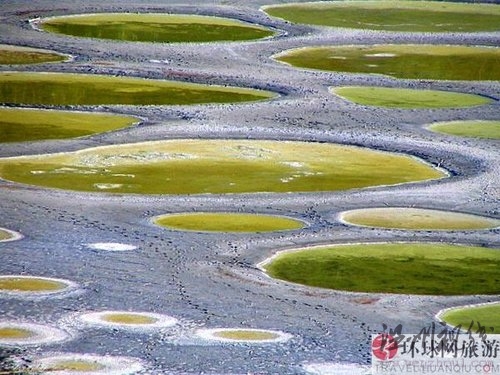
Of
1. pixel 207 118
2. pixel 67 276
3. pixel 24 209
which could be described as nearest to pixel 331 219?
pixel 24 209

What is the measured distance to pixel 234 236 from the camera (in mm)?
15742

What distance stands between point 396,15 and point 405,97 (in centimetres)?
1311

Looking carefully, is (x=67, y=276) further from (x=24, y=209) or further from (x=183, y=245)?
(x=24, y=209)

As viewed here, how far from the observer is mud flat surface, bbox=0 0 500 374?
37.7ft

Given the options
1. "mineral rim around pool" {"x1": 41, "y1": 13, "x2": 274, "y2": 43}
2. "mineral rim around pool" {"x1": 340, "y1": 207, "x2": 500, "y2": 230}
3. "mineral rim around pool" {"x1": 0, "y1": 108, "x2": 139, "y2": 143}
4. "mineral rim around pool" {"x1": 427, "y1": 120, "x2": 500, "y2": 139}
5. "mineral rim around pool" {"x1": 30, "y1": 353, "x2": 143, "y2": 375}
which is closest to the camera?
"mineral rim around pool" {"x1": 30, "y1": 353, "x2": 143, "y2": 375}

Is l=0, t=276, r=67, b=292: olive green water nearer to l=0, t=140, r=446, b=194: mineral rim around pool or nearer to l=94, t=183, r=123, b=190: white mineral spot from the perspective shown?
l=0, t=140, r=446, b=194: mineral rim around pool

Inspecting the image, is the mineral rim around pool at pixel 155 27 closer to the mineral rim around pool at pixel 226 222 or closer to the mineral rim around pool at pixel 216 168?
the mineral rim around pool at pixel 216 168

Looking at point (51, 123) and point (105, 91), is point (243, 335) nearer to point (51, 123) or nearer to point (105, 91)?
point (51, 123)

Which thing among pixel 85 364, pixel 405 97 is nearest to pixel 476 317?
pixel 85 364

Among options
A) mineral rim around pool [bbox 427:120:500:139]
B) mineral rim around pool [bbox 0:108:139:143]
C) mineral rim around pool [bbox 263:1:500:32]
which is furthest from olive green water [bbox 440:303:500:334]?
mineral rim around pool [bbox 263:1:500:32]

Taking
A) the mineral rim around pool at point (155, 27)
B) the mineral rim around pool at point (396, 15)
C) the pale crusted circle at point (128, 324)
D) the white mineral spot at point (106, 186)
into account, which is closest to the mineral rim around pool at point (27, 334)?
the pale crusted circle at point (128, 324)

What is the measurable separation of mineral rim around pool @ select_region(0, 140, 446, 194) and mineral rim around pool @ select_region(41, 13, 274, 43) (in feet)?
39.9

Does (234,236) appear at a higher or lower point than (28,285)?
lower

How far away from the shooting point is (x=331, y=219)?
16891 mm
